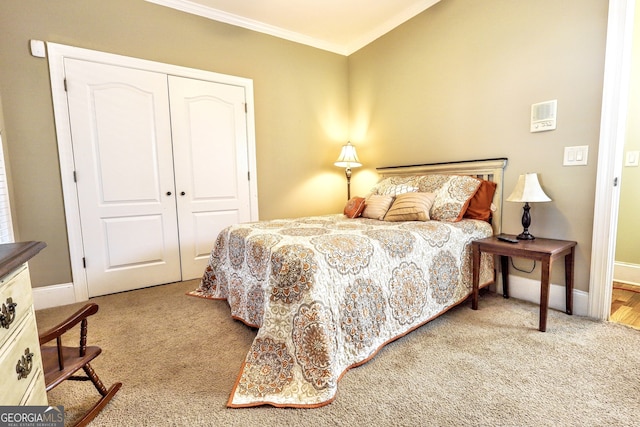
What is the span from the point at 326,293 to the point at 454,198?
1.53 metres

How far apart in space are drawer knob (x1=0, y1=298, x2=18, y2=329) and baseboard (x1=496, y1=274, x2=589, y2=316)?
2874mm

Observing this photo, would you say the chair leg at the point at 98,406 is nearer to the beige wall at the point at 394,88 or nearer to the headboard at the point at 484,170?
the beige wall at the point at 394,88

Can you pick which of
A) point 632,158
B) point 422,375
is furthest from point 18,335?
point 632,158

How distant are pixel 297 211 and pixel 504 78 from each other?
244cm

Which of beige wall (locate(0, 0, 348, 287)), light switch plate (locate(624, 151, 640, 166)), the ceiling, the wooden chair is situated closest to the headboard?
light switch plate (locate(624, 151, 640, 166))

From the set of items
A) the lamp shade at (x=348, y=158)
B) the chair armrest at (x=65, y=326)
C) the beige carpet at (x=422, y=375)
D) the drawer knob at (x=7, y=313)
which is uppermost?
the lamp shade at (x=348, y=158)

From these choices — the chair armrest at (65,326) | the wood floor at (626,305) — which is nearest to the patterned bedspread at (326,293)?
the chair armrest at (65,326)

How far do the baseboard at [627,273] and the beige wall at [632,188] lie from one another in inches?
1.4

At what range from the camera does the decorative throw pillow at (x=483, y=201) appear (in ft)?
7.97

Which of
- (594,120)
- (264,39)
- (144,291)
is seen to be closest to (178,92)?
(264,39)

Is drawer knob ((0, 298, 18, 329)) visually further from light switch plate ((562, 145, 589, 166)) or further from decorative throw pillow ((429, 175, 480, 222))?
light switch plate ((562, 145, 589, 166))

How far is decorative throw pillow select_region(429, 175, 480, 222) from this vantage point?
91.5 inches

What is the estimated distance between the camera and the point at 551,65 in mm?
2119

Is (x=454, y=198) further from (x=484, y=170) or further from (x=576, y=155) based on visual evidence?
(x=576, y=155)
